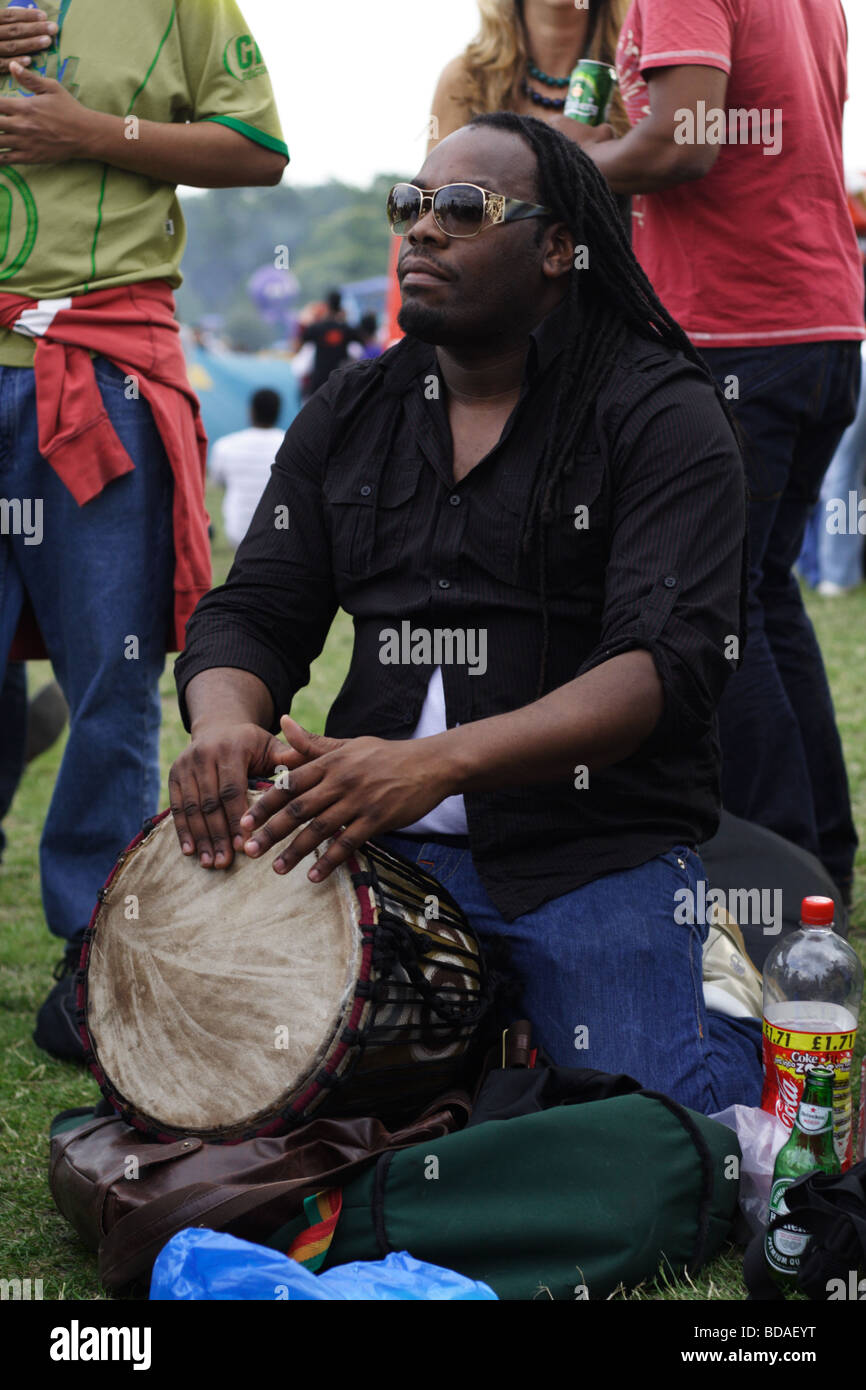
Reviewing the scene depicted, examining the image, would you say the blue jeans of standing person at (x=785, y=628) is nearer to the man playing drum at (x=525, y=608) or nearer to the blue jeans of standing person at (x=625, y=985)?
the man playing drum at (x=525, y=608)

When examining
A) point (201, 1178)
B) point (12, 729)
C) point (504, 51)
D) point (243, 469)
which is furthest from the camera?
point (243, 469)

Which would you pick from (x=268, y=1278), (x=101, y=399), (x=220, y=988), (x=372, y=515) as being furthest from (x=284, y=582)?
(x=268, y=1278)

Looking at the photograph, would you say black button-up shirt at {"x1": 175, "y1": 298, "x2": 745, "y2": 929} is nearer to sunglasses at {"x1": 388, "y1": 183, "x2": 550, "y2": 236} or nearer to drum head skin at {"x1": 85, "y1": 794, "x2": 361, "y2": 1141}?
sunglasses at {"x1": 388, "y1": 183, "x2": 550, "y2": 236}

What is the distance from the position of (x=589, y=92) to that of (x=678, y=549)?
1633 millimetres

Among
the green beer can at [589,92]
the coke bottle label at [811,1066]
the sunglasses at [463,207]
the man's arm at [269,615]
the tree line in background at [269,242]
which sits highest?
the tree line in background at [269,242]

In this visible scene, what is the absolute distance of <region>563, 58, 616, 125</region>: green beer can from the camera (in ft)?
13.0

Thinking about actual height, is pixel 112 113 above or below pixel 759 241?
above

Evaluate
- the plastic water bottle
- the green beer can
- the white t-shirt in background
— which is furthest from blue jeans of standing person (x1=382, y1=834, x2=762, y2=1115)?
the white t-shirt in background

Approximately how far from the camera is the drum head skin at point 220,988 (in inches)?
104

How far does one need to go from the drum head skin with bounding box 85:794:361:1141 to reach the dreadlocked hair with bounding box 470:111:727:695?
0.67 m

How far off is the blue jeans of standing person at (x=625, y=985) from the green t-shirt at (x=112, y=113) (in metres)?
1.73

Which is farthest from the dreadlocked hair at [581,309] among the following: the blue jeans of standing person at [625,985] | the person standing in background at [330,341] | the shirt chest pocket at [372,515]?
the person standing in background at [330,341]

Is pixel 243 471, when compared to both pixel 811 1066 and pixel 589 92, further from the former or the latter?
pixel 811 1066

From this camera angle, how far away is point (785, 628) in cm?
424
